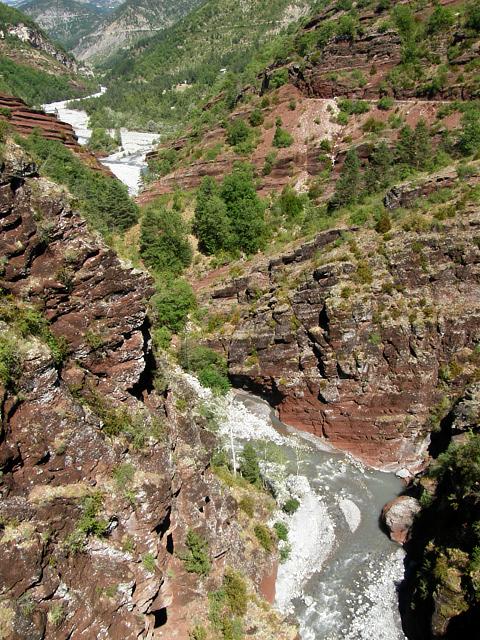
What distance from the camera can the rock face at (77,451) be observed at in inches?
571

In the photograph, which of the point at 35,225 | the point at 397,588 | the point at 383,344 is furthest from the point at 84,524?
the point at 383,344

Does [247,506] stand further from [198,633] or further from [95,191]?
[95,191]

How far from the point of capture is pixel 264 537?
27.3 metres

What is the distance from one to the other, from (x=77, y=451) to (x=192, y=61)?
637ft

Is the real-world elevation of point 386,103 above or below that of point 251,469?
above

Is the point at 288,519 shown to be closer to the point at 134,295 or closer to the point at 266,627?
the point at 266,627

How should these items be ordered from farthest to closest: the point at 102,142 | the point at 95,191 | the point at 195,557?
the point at 102,142 → the point at 95,191 → the point at 195,557

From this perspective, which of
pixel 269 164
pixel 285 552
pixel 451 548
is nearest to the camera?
pixel 451 548

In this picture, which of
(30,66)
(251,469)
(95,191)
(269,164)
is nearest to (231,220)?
(269,164)

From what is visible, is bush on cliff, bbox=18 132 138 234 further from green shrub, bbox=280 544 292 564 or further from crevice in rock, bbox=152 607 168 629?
crevice in rock, bbox=152 607 168 629

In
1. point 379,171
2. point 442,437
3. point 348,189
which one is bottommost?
point 442,437

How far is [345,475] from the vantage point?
115 ft

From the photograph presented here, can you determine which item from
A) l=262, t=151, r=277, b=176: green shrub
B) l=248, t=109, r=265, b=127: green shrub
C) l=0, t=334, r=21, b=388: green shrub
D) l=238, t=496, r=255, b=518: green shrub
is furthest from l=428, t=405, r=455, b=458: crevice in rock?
l=248, t=109, r=265, b=127: green shrub

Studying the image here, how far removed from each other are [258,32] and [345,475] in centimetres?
17726
